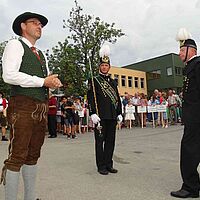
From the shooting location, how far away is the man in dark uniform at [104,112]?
16.4 ft

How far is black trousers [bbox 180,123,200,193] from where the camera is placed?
141 inches

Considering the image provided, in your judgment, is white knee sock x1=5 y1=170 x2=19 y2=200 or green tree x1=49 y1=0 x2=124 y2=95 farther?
green tree x1=49 y1=0 x2=124 y2=95

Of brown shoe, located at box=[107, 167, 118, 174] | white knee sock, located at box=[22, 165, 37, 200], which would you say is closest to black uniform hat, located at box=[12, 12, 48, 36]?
white knee sock, located at box=[22, 165, 37, 200]

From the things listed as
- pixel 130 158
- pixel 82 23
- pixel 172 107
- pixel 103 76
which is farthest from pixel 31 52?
pixel 82 23

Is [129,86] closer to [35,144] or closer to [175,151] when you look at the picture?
[175,151]

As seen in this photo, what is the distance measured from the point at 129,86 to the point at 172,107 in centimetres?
3400

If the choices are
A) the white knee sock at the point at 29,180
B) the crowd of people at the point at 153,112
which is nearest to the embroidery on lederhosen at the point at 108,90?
the white knee sock at the point at 29,180

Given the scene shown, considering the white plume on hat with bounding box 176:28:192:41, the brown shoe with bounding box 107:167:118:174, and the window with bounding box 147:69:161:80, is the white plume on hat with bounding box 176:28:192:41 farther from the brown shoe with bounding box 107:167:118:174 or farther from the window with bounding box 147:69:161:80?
the window with bounding box 147:69:161:80

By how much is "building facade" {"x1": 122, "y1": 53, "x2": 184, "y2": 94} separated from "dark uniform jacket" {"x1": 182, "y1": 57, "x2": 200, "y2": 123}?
44418 mm

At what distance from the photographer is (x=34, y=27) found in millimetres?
3006

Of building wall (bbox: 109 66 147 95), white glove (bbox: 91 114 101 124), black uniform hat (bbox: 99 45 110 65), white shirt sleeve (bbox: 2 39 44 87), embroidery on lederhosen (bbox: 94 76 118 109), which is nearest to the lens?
white shirt sleeve (bbox: 2 39 44 87)

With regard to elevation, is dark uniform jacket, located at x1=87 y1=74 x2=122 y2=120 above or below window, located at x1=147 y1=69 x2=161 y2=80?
below

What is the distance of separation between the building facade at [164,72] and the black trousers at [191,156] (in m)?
44.6

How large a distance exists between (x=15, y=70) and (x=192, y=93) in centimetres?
219
